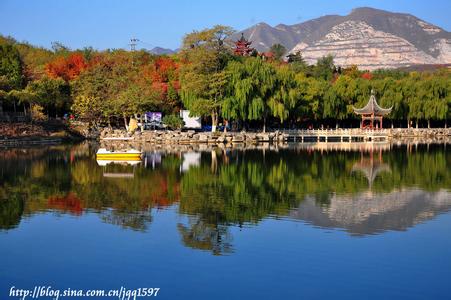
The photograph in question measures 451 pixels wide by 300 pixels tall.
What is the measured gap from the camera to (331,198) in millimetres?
20797

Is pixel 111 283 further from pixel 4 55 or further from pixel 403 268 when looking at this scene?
pixel 4 55

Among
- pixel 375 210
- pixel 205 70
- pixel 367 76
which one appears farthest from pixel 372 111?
pixel 375 210

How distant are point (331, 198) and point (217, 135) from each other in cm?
2825

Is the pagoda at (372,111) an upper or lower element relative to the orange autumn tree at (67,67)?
lower

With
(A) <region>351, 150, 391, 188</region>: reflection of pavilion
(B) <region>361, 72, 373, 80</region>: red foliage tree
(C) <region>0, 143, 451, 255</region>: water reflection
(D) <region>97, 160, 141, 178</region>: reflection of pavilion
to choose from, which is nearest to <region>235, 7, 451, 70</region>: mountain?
(B) <region>361, 72, 373, 80</region>: red foliage tree

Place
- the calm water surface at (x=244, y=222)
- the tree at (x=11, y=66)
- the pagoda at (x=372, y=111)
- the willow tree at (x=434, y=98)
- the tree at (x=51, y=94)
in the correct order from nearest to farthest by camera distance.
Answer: the calm water surface at (x=244, y=222), the tree at (x=11, y=66), the tree at (x=51, y=94), the pagoda at (x=372, y=111), the willow tree at (x=434, y=98)

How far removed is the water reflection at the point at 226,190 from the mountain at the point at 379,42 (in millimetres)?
106498

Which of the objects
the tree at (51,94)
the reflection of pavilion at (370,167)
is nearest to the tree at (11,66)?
the tree at (51,94)

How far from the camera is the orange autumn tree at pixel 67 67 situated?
5854cm

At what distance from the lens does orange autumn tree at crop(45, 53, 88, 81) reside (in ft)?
192

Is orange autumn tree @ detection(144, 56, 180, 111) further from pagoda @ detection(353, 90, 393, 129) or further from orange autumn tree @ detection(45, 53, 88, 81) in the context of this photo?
pagoda @ detection(353, 90, 393, 129)

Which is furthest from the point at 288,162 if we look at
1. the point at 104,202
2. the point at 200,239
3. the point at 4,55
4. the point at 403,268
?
the point at 4,55

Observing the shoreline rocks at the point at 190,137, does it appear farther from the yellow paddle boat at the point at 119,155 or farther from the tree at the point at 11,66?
the yellow paddle boat at the point at 119,155

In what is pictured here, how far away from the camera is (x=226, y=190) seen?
885 inches
